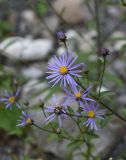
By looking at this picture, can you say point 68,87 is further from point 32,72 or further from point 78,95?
point 32,72

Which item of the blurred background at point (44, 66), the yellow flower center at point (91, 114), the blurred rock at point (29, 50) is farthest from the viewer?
the blurred rock at point (29, 50)

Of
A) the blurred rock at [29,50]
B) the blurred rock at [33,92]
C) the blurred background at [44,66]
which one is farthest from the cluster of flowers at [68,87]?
the blurred rock at [29,50]

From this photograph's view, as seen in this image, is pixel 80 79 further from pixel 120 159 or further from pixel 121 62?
pixel 121 62

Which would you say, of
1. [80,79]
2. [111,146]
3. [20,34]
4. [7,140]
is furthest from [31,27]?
[80,79]

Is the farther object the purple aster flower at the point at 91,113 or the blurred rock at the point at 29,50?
the blurred rock at the point at 29,50

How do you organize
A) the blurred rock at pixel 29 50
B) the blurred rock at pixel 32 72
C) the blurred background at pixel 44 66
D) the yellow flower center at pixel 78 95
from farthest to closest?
the blurred rock at pixel 29 50 < the blurred rock at pixel 32 72 < the blurred background at pixel 44 66 < the yellow flower center at pixel 78 95

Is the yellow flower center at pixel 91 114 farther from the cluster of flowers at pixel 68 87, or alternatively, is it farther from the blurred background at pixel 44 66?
the blurred background at pixel 44 66

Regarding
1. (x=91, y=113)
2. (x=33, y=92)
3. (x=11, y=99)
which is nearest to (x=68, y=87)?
(x=91, y=113)

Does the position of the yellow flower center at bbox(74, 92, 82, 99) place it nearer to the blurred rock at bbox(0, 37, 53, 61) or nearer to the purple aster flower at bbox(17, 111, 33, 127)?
the purple aster flower at bbox(17, 111, 33, 127)

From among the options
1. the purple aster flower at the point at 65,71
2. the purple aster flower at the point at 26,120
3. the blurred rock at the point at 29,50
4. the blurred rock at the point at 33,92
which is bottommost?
the purple aster flower at the point at 26,120
